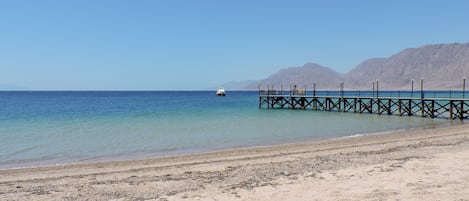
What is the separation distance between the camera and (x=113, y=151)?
17.0 meters

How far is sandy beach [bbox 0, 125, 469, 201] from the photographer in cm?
763

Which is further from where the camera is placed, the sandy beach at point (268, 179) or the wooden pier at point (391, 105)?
the wooden pier at point (391, 105)

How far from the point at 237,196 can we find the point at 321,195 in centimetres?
154

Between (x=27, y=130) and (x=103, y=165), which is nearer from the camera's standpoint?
(x=103, y=165)

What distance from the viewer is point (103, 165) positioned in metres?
12.9

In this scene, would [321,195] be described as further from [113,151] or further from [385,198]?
[113,151]

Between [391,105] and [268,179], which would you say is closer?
[268,179]

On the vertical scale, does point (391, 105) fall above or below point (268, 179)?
above

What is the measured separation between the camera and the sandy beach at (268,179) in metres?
7.63

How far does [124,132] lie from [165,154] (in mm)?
8898

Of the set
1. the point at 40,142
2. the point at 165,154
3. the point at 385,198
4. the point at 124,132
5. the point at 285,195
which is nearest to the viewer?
the point at 385,198

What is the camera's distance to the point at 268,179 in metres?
9.03

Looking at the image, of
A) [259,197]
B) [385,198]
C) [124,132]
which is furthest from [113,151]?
[385,198]

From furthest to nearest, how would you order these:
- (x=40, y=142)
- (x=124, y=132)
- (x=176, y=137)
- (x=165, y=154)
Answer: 1. (x=124, y=132)
2. (x=176, y=137)
3. (x=40, y=142)
4. (x=165, y=154)
